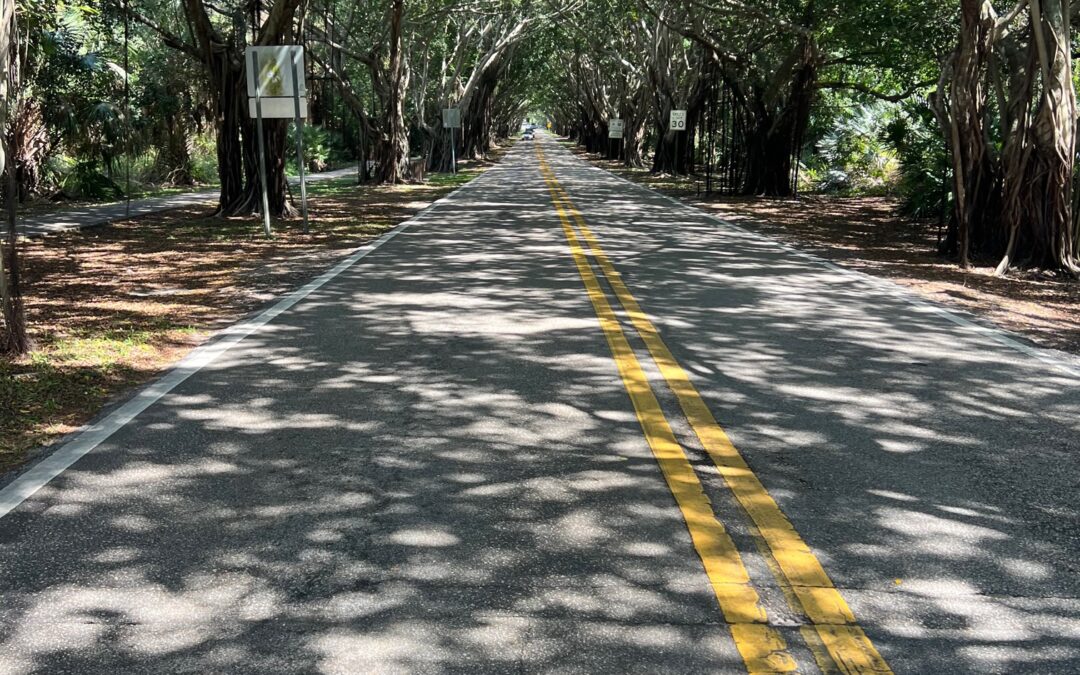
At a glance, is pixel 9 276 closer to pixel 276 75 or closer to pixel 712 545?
pixel 712 545

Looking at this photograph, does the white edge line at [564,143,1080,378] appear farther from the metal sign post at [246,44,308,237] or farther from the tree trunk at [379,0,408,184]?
the tree trunk at [379,0,408,184]

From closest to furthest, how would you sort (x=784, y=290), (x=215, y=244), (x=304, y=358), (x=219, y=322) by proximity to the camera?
(x=304, y=358) < (x=219, y=322) < (x=784, y=290) < (x=215, y=244)

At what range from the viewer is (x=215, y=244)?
52.1 ft

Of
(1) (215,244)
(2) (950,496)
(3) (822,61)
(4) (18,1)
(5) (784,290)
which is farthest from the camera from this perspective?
(3) (822,61)

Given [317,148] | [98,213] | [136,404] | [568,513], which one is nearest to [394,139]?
[317,148]

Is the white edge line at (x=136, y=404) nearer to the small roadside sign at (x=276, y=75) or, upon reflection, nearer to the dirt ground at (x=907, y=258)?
the small roadside sign at (x=276, y=75)

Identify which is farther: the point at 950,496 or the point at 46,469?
the point at 46,469

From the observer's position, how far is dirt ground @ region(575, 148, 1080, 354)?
32.8 feet

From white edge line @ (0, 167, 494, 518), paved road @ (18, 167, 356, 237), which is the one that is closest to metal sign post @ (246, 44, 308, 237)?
paved road @ (18, 167, 356, 237)

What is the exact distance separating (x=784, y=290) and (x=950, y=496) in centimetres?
669

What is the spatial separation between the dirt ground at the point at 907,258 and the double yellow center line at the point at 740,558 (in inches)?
160

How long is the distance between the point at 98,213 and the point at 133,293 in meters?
11.8

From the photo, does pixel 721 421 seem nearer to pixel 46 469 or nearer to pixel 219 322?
pixel 46 469

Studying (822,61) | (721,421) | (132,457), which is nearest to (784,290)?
(721,421)
